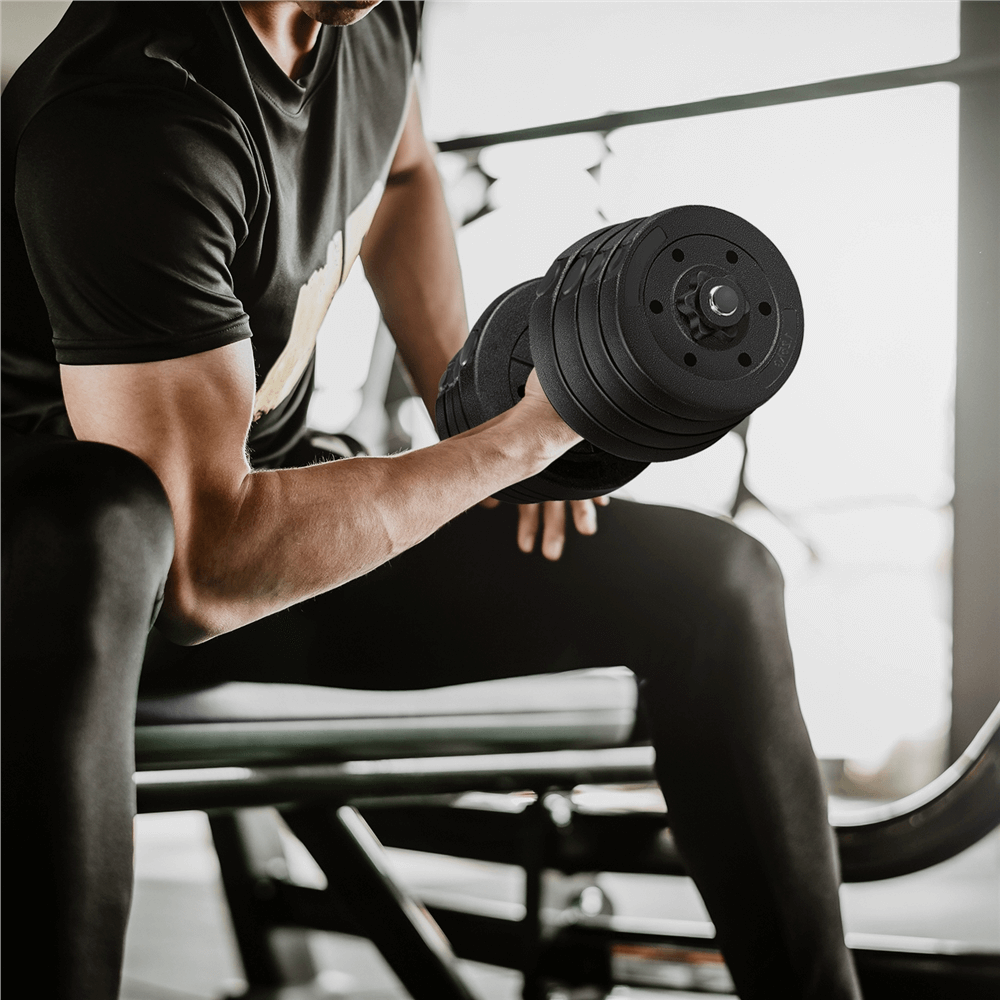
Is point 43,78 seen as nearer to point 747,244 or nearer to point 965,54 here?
point 747,244

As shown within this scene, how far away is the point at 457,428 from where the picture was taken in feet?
2.88

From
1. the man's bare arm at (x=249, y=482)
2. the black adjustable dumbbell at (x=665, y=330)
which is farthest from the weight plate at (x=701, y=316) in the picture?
the man's bare arm at (x=249, y=482)

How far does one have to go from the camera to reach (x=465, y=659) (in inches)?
37.6

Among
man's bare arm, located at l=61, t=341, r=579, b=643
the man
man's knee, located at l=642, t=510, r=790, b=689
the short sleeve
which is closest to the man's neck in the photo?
the man

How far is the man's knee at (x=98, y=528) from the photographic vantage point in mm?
773

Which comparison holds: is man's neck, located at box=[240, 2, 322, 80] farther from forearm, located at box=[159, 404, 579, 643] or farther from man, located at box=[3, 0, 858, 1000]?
forearm, located at box=[159, 404, 579, 643]

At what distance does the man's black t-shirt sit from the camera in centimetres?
80

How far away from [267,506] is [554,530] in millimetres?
311

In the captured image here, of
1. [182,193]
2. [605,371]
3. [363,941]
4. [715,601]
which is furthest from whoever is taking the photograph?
[363,941]

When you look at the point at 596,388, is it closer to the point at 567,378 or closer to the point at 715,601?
the point at 567,378

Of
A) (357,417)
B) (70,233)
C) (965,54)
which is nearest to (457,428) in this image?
(357,417)

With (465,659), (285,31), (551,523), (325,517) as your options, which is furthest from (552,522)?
(285,31)

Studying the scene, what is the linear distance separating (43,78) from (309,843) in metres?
0.79

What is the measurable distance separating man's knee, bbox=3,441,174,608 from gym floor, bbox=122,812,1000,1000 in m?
0.31
